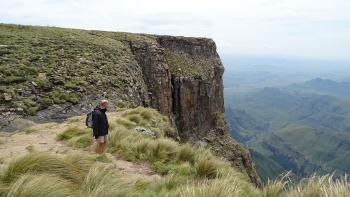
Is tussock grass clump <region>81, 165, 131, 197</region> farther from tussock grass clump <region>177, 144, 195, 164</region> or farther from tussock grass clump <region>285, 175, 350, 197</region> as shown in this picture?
tussock grass clump <region>177, 144, 195, 164</region>

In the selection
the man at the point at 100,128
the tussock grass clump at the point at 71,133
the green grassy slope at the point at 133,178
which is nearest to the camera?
the green grassy slope at the point at 133,178

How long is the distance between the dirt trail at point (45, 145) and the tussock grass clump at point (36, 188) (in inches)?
218

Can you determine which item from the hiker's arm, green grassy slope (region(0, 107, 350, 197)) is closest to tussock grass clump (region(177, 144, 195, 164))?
green grassy slope (region(0, 107, 350, 197))

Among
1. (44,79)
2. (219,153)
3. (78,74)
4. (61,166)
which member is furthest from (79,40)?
(61,166)

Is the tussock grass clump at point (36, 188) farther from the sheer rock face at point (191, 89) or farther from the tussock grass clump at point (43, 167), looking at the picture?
the sheer rock face at point (191, 89)

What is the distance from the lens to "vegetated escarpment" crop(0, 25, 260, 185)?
2861 cm

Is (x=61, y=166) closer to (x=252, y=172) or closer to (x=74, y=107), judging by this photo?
(x=74, y=107)

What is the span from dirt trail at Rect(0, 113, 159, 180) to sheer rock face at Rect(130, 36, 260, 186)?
2317 centimetres

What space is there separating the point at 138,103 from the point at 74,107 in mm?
9302

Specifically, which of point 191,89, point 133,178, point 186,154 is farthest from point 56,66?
point 133,178

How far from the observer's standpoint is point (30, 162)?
9383mm

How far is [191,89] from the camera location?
178 ft

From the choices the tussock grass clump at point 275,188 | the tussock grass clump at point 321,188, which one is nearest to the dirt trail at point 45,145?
the tussock grass clump at point 275,188

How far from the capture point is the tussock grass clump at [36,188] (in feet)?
23.1
